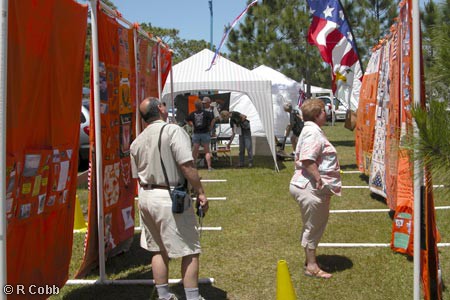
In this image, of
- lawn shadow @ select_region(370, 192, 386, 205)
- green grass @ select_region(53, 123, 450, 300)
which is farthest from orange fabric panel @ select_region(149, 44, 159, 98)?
lawn shadow @ select_region(370, 192, 386, 205)

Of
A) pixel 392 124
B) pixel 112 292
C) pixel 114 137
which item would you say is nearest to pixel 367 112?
pixel 392 124

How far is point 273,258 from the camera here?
551cm

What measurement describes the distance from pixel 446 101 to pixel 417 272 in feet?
5.42

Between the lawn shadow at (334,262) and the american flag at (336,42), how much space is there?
539 cm

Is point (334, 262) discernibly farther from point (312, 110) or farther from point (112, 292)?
point (112, 292)

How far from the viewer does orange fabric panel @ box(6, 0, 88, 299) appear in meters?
3.29

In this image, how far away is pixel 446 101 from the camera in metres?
2.29

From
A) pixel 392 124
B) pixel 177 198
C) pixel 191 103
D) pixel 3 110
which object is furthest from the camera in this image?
pixel 191 103

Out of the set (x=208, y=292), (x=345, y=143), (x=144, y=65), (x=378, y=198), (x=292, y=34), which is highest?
(x=292, y=34)

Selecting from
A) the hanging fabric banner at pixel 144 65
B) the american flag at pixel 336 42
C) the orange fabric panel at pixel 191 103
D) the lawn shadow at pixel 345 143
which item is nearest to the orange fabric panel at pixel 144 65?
the hanging fabric banner at pixel 144 65

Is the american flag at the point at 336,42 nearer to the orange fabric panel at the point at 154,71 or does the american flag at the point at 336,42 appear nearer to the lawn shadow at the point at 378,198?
the lawn shadow at the point at 378,198

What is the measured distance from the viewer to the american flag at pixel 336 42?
9.99 m

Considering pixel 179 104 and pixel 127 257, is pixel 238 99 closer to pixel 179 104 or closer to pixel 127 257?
pixel 179 104

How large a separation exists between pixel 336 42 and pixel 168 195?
7125 millimetres
